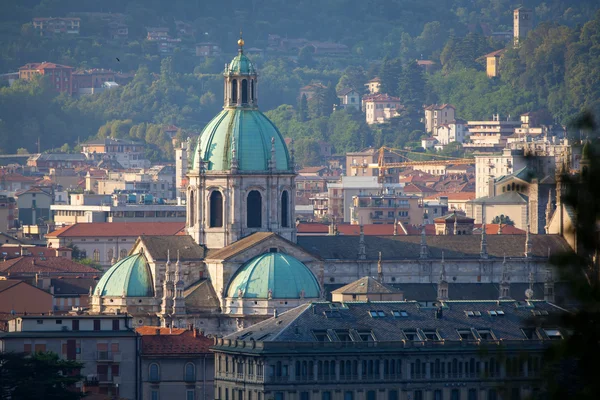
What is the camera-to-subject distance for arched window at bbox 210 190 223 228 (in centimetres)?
8975

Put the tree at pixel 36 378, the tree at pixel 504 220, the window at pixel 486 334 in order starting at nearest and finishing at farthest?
the tree at pixel 36 378
the window at pixel 486 334
the tree at pixel 504 220

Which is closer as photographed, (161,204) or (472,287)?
(472,287)

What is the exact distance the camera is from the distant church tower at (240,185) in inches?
3524

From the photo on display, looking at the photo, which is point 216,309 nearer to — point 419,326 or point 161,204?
point 419,326

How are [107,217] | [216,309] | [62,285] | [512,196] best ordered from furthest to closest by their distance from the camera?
1. [107,217]
2. [512,196]
3. [62,285]
4. [216,309]

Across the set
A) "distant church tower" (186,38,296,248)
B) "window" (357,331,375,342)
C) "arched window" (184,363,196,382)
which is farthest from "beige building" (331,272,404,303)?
"window" (357,331,375,342)

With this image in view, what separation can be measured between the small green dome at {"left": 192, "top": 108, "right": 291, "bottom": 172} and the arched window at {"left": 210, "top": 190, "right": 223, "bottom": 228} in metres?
1.02

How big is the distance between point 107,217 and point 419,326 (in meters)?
82.7

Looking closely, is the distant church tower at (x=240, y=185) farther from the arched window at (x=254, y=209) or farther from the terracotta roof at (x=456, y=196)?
the terracotta roof at (x=456, y=196)

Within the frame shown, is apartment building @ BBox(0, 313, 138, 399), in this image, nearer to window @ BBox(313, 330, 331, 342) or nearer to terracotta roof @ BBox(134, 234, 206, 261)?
window @ BBox(313, 330, 331, 342)

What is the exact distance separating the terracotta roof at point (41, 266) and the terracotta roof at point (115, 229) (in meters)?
15.7

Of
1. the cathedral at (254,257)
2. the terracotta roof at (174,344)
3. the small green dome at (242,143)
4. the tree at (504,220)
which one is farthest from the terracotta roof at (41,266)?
the terracotta roof at (174,344)

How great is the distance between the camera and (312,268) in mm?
88875

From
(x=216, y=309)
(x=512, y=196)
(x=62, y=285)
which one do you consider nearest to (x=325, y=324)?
(x=216, y=309)
